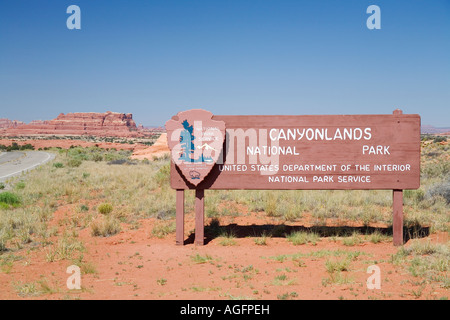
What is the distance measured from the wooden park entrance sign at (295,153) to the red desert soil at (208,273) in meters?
0.99

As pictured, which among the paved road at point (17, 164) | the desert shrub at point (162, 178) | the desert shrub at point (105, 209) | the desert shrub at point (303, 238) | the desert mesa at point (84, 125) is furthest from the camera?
the desert mesa at point (84, 125)

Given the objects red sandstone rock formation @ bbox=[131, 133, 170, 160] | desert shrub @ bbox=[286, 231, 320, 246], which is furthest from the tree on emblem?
red sandstone rock formation @ bbox=[131, 133, 170, 160]

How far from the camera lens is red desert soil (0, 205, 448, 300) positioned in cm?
518

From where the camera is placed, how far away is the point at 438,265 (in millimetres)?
5797

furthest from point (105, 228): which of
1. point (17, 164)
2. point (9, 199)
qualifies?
point (17, 164)

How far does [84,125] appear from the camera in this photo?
612ft

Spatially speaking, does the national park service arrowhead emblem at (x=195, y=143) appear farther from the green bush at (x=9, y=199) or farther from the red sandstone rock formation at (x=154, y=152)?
the red sandstone rock formation at (x=154, y=152)

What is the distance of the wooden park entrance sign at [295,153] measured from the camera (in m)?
7.80

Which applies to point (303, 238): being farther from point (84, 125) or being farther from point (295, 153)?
point (84, 125)

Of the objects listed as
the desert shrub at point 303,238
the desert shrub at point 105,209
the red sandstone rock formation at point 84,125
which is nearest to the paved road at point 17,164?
the desert shrub at point 105,209

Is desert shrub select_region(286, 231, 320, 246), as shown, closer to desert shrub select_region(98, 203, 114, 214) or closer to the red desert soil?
the red desert soil

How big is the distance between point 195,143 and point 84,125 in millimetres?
191892

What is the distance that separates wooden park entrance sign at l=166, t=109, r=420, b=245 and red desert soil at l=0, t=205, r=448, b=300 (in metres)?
0.99

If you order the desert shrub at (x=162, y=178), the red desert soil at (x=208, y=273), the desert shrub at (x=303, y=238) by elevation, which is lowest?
the red desert soil at (x=208, y=273)
